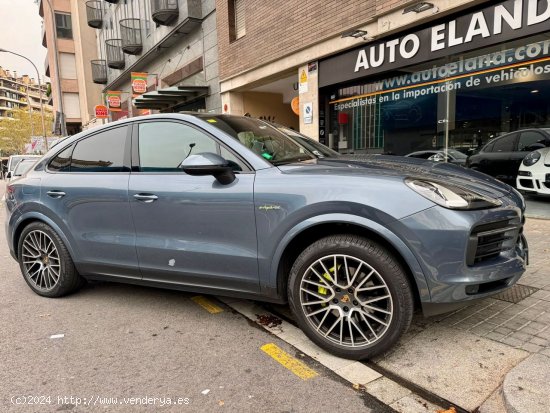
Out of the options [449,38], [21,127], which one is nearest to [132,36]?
[449,38]

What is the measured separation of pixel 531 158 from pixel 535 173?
263 millimetres

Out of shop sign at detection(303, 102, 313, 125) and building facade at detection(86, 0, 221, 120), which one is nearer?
shop sign at detection(303, 102, 313, 125)

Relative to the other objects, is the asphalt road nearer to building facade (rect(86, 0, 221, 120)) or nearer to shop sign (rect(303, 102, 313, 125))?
shop sign (rect(303, 102, 313, 125))

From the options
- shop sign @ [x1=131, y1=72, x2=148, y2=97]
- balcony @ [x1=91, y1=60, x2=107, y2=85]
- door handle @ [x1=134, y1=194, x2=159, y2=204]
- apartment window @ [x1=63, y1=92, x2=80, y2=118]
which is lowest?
door handle @ [x1=134, y1=194, x2=159, y2=204]

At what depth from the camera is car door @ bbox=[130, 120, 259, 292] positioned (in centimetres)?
302

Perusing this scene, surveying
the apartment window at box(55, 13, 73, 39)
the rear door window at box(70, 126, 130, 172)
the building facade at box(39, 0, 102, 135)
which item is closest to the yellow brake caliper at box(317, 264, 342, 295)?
the rear door window at box(70, 126, 130, 172)

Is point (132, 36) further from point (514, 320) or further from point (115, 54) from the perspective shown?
point (514, 320)

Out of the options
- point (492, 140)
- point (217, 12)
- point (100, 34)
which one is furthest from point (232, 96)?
point (100, 34)

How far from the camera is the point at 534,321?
310 centimetres

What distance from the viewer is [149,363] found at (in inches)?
111

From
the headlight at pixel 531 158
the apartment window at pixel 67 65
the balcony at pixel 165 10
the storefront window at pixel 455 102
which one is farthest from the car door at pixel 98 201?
the apartment window at pixel 67 65

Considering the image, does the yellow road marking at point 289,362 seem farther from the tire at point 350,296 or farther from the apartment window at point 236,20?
the apartment window at point 236,20

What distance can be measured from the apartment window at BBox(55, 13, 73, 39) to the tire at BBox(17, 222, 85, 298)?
141ft

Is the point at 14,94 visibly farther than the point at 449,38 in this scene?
Yes
